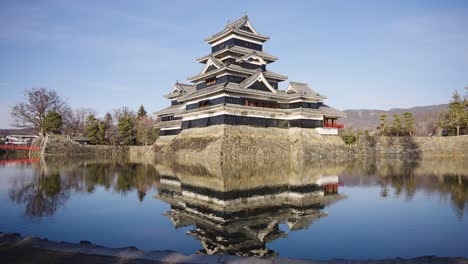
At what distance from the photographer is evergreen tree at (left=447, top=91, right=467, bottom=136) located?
4700 cm

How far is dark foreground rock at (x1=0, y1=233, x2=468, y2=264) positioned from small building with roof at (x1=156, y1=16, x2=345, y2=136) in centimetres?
2894

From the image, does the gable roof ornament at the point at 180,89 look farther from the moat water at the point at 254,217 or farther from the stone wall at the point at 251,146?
the moat water at the point at 254,217

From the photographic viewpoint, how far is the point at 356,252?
6.69m

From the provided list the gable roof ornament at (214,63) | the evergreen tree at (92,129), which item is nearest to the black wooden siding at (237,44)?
the gable roof ornament at (214,63)

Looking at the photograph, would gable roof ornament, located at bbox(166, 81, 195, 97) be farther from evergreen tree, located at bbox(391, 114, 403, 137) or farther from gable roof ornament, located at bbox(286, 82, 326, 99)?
evergreen tree, located at bbox(391, 114, 403, 137)

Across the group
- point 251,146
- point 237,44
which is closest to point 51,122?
point 237,44

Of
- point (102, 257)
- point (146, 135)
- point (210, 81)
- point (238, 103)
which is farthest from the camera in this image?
point (146, 135)

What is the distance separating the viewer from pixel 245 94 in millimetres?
36156

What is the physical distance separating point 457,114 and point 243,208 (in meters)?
51.4

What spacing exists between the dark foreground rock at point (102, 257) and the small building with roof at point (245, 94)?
2894 centimetres

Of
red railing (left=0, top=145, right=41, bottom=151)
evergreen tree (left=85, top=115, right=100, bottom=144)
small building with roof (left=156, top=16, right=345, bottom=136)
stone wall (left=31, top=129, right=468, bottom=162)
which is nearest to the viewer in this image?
stone wall (left=31, top=129, right=468, bottom=162)

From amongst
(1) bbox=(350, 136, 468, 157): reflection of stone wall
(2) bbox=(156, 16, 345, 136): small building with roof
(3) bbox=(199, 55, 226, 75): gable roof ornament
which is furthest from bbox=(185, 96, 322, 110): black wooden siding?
(1) bbox=(350, 136, 468, 157): reflection of stone wall

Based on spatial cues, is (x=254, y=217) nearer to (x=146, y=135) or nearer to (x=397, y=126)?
Answer: (x=397, y=126)

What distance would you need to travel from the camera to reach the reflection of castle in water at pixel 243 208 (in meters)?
7.44
